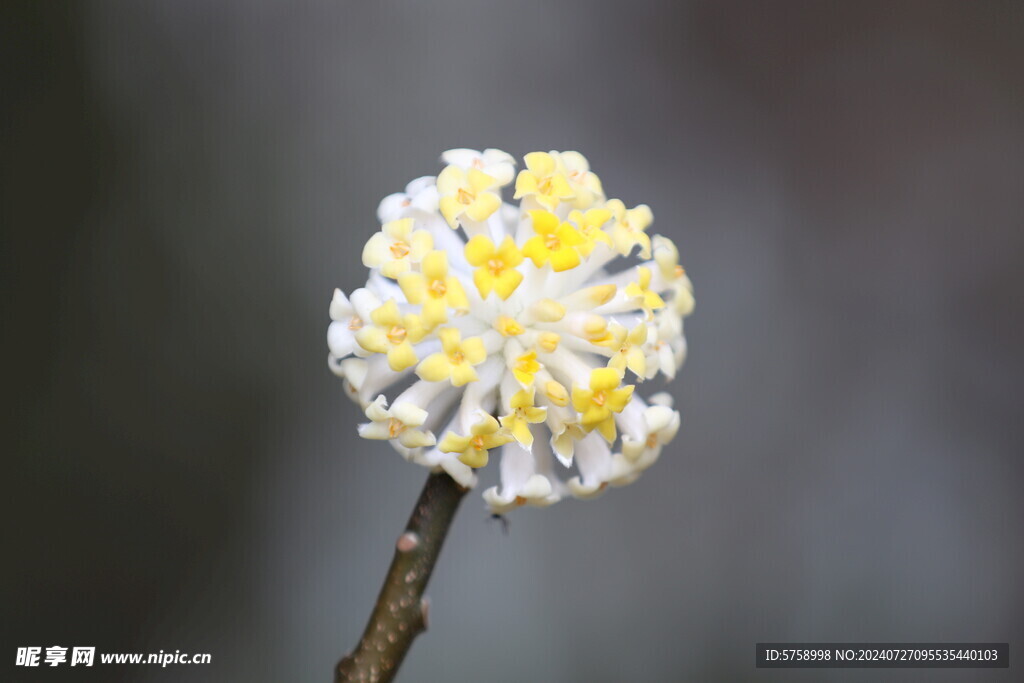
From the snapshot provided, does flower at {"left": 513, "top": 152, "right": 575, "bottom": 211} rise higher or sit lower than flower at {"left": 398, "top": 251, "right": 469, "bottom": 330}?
higher

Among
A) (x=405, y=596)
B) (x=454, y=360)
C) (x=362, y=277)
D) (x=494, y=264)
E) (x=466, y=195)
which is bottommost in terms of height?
→ (x=405, y=596)

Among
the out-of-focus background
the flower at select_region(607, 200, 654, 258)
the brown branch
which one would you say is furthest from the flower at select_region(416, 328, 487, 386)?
the out-of-focus background

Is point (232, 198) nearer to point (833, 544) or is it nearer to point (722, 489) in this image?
point (722, 489)

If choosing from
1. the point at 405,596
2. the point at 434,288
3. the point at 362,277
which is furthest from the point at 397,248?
the point at 362,277

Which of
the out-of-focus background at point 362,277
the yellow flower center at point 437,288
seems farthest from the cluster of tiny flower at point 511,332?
the out-of-focus background at point 362,277

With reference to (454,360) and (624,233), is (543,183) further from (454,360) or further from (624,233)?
(454,360)

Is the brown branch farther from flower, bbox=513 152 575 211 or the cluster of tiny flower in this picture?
flower, bbox=513 152 575 211
